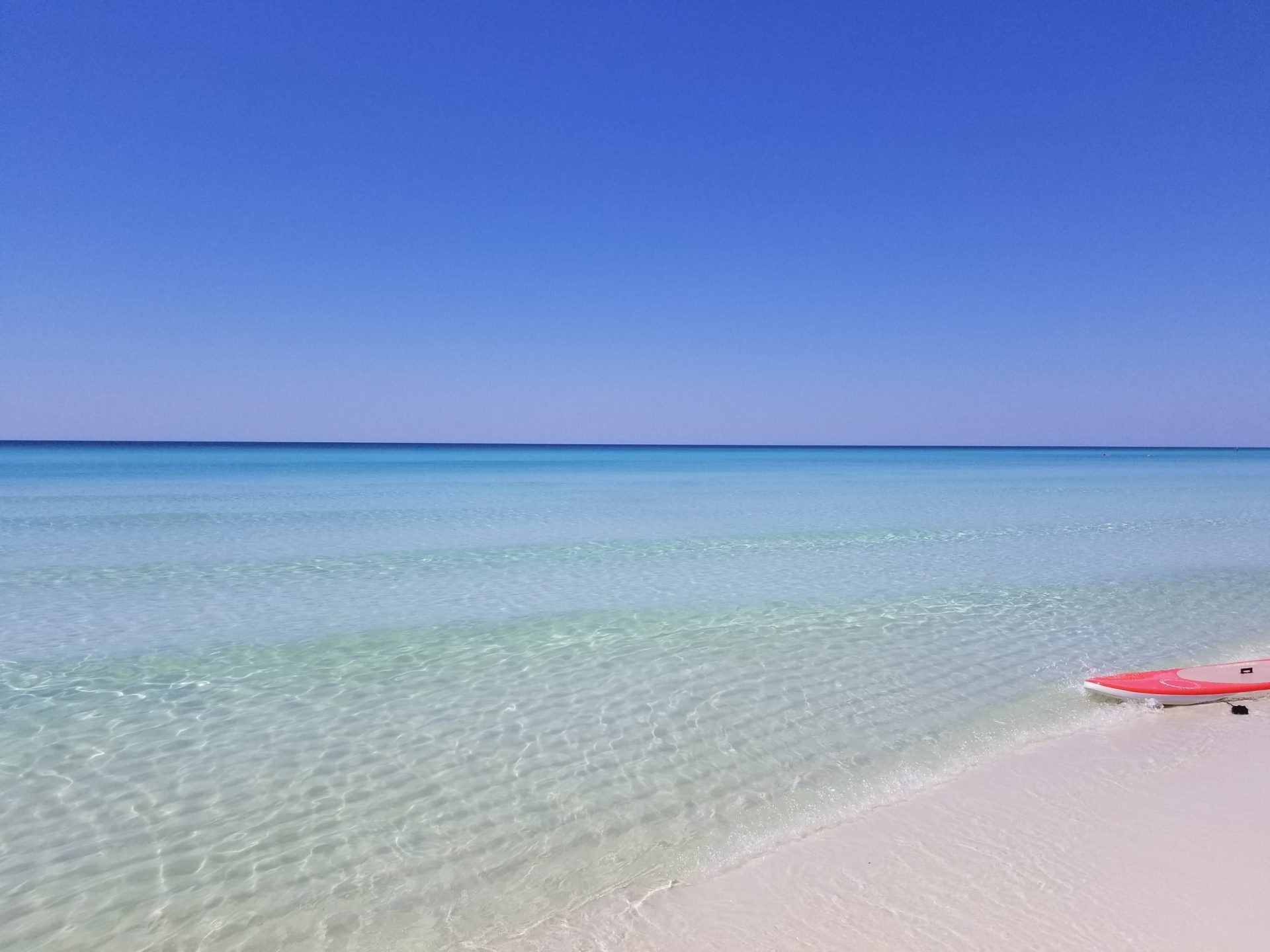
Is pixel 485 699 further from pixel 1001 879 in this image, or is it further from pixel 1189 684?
pixel 1189 684

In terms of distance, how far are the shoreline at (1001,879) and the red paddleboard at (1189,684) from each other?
4.98 feet

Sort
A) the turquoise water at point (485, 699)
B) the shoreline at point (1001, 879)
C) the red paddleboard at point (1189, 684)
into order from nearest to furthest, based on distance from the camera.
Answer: the shoreline at point (1001, 879)
the turquoise water at point (485, 699)
the red paddleboard at point (1189, 684)

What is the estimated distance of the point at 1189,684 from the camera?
24.0 feet

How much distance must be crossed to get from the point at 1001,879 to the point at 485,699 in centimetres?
509

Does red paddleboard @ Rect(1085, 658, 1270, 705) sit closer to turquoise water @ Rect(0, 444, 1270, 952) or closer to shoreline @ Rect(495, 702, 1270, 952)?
turquoise water @ Rect(0, 444, 1270, 952)

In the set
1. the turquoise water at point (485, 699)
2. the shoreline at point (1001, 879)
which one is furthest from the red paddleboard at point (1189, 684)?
the shoreline at point (1001, 879)

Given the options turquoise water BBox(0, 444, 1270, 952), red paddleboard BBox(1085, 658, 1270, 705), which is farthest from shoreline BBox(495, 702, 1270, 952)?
red paddleboard BBox(1085, 658, 1270, 705)

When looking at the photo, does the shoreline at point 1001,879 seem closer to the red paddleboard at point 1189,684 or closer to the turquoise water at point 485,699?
the turquoise water at point 485,699

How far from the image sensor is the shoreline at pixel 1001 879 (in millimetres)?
3764

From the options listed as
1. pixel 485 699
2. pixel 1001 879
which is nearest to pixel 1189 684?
pixel 1001 879

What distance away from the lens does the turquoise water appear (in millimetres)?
4387

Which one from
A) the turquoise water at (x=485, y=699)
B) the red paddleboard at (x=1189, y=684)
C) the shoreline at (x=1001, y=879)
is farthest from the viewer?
the red paddleboard at (x=1189, y=684)

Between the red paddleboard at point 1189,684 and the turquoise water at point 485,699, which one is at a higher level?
the red paddleboard at point 1189,684

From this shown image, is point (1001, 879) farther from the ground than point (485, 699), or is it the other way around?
point (1001, 879)
